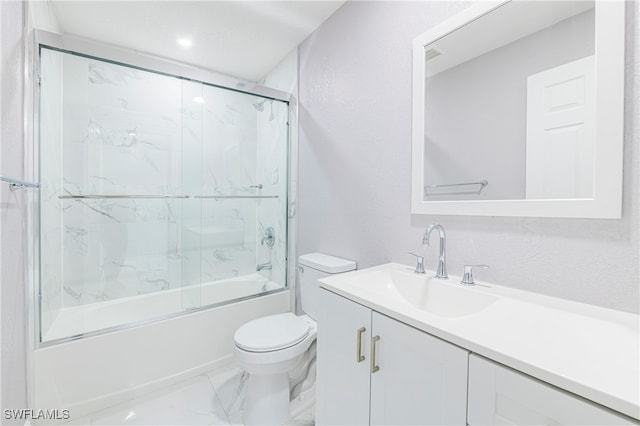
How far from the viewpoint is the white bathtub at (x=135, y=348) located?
1385mm

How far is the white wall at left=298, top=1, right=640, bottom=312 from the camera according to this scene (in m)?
0.75

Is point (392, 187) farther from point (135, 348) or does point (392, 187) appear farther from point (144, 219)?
point (144, 219)

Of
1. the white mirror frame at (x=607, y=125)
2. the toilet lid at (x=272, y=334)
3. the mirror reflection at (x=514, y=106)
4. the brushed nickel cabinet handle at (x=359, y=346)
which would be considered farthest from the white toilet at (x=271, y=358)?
the white mirror frame at (x=607, y=125)

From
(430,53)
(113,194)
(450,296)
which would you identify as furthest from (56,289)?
(430,53)

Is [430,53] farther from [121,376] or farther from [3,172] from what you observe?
[121,376]

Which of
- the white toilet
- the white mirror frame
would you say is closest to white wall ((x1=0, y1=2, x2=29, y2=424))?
the white toilet

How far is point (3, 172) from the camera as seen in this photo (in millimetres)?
1024

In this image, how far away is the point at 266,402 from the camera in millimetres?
1369

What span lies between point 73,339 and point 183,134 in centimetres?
150

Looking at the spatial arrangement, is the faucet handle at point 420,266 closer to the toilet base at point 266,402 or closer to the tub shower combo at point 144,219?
the toilet base at point 266,402

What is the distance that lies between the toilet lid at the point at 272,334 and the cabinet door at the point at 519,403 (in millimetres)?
916

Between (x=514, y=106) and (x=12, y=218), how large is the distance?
2.02 meters

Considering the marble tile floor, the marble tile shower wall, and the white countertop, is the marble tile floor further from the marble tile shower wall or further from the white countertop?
the white countertop

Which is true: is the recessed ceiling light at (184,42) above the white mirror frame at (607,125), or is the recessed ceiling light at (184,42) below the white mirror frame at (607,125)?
above
